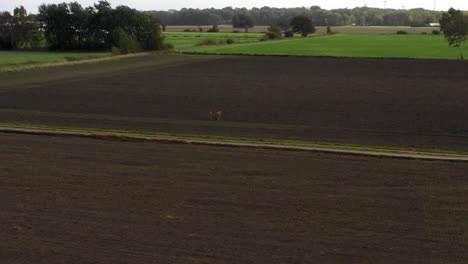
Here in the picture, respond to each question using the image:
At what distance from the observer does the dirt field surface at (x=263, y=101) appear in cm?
2334

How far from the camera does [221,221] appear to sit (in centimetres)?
1063

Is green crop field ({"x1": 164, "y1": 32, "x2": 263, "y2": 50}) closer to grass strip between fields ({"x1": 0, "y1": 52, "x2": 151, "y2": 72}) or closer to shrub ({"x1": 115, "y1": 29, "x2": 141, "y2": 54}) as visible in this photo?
shrub ({"x1": 115, "y1": 29, "x2": 141, "y2": 54})

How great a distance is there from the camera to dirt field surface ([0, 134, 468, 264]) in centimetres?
923

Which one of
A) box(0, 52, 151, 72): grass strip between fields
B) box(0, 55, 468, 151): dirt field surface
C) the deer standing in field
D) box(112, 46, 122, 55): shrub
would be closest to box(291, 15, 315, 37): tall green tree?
box(112, 46, 122, 55): shrub

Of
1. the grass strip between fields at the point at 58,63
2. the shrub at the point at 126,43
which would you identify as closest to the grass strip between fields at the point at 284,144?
the grass strip between fields at the point at 58,63

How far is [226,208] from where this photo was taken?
450 inches

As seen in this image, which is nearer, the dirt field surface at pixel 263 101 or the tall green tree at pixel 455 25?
the dirt field surface at pixel 263 101

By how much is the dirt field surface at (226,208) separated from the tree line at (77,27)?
68.7 m

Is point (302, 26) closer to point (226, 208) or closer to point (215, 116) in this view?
point (215, 116)

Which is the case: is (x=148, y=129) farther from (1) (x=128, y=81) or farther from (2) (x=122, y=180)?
(1) (x=128, y=81)

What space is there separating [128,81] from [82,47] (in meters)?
45.8

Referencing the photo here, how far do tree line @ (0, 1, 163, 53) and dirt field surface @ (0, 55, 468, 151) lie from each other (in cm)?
2935

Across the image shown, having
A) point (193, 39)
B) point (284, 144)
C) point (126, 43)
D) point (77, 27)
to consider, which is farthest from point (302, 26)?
point (284, 144)

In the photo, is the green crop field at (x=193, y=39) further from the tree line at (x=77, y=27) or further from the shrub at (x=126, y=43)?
the shrub at (x=126, y=43)
